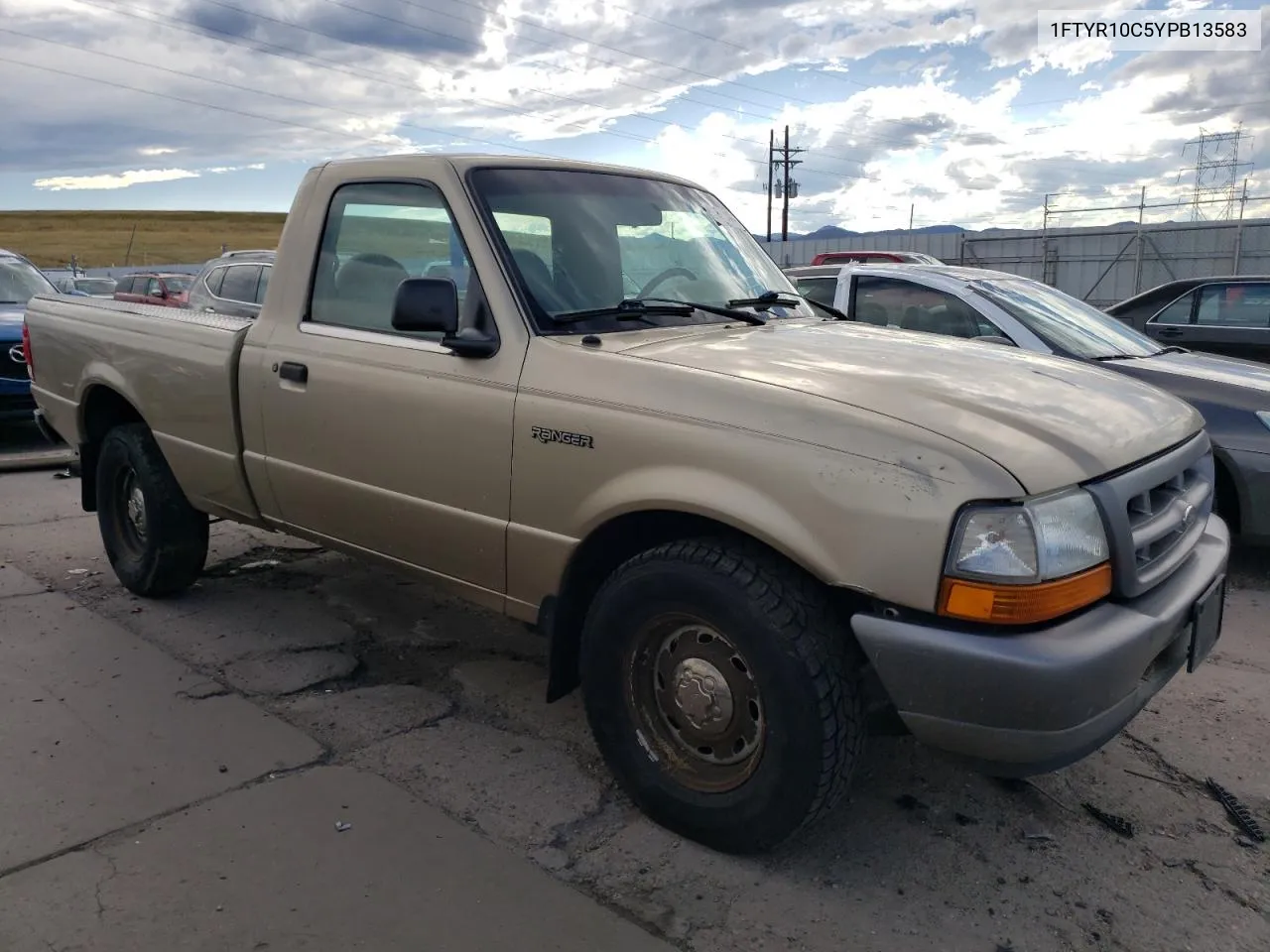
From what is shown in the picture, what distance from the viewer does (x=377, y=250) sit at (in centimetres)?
385

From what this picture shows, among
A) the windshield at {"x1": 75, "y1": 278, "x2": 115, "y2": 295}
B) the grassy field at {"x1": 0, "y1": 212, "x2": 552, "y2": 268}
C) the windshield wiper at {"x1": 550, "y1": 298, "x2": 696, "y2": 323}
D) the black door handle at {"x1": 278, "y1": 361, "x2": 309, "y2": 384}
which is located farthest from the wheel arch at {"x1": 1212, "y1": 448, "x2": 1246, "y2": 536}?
the grassy field at {"x1": 0, "y1": 212, "x2": 552, "y2": 268}

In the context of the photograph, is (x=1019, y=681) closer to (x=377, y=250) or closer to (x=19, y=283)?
(x=377, y=250)

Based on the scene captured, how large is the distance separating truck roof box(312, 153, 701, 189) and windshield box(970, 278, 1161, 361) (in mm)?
2960

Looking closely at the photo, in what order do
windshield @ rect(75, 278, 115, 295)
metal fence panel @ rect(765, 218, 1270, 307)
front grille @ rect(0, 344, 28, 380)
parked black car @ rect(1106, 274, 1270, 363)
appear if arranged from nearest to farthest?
parked black car @ rect(1106, 274, 1270, 363) → front grille @ rect(0, 344, 28, 380) → windshield @ rect(75, 278, 115, 295) → metal fence panel @ rect(765, 218, 1270, 307)

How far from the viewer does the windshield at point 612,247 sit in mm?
3361

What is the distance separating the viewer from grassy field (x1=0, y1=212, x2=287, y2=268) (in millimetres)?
50344

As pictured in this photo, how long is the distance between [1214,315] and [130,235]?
61.2m

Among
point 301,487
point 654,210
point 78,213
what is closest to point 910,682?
point 654,210

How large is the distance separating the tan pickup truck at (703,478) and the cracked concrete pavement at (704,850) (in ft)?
0.86

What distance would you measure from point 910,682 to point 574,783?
132cm

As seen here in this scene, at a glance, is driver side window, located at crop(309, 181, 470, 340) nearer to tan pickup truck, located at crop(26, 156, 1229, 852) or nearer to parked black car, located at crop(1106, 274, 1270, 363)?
tan pickup truck, located at crop(26, 156, 1229, 852)

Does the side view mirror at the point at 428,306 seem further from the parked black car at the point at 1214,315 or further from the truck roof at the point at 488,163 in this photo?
the parked black car at the point at 1214,315

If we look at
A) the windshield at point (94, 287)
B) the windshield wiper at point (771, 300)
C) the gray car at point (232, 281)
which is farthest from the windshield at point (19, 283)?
the windshield wiper at point (771, 300)

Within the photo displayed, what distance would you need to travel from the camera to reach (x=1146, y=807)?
10.4 ft
